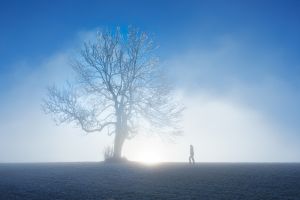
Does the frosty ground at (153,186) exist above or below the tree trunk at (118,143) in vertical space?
below

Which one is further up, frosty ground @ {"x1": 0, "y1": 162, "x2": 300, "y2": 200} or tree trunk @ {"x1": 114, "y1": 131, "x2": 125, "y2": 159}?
tree trunk @ {"x1": 114, "y1": 131, "x2": 125, "y2": 159}

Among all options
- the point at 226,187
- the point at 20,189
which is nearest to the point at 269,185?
the point at 226,187

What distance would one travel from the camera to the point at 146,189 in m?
15.0

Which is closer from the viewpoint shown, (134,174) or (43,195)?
(43,195)

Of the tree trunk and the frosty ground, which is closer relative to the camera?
the frosty ground

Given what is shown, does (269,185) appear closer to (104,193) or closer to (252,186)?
(252,186)

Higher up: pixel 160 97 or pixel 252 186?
pixel 160 97

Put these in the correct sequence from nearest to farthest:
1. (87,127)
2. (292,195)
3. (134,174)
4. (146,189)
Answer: (292,195) < (146,189) < (134,174) < (87,127)

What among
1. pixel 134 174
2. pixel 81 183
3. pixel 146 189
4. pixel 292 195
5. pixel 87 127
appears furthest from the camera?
→ pixel 87 127

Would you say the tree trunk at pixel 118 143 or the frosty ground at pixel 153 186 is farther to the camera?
the tree trunk at pixel 118 143

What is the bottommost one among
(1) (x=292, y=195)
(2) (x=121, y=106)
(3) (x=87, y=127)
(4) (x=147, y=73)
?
(1) (x=292, y=195)

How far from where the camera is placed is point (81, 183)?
1675cm

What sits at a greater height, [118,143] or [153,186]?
[118,143]

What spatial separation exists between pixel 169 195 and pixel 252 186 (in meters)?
4.30
